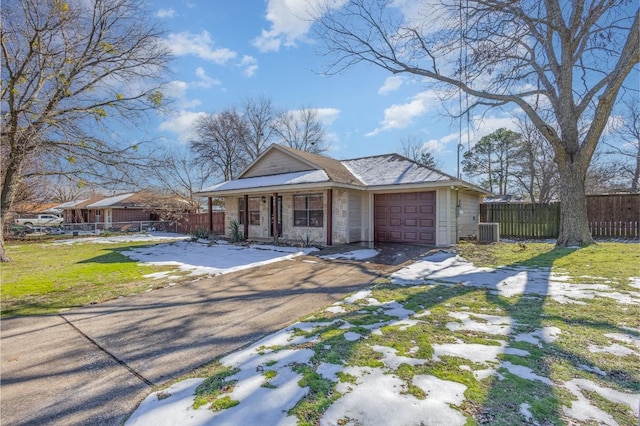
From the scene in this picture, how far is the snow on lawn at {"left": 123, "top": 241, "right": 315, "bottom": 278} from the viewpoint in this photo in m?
8.21

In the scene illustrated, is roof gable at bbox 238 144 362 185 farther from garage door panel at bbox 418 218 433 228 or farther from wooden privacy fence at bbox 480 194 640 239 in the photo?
wooden privacy fence at bbox 480 194 640 239

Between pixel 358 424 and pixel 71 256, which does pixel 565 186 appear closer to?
pixel 358 424

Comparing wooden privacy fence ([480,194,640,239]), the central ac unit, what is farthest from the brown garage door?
wooden privacy fence ([480,194,640,239])

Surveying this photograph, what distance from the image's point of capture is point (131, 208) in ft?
97.1

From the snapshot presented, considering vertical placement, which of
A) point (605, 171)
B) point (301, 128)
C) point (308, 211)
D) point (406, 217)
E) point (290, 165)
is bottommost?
point (406, 217)

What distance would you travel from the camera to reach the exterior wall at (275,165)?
13.7m

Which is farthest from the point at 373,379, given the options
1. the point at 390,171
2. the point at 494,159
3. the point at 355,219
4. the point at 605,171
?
the point at 494,159

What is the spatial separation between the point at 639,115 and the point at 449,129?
1668 cm

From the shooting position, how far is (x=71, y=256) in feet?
35.2

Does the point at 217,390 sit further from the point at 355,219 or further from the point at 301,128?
the point at 301,128

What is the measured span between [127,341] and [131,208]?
30.6 m

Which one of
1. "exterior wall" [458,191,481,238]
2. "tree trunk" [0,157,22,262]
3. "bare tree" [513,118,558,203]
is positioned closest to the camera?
"tree trunk" [0,157,22,262]

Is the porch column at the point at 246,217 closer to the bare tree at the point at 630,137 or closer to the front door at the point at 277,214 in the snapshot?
the front door at the point at 277,214

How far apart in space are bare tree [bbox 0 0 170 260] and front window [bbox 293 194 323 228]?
6003mm
